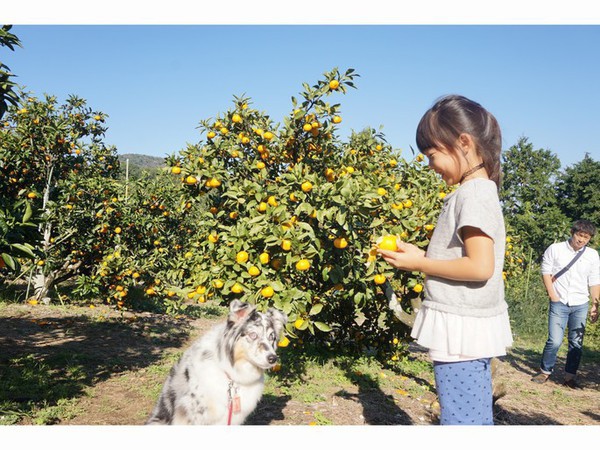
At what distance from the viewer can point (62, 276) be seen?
8680 millimetres

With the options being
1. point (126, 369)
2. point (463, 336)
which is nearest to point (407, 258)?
point (463, 336)

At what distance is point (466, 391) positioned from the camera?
5.44 feet

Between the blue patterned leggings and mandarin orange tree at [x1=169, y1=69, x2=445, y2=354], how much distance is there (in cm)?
147

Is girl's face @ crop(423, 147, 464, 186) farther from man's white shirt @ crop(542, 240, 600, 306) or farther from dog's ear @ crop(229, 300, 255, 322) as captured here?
man's white shirt @ crop(542, 240, 600, 306)

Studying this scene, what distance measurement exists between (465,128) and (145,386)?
4.28m

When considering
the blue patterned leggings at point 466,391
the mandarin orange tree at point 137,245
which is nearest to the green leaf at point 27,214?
the blue patterned leggings at point 466,391

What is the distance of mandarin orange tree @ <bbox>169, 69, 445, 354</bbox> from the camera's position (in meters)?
3.29

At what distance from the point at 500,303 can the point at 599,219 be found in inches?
1385

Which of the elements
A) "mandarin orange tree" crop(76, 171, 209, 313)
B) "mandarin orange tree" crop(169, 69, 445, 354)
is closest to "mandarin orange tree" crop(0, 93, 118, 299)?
"mandarin orange tree" crop(76, 171, 209, 313)

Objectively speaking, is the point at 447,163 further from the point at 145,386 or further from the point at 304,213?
the point at 145,386

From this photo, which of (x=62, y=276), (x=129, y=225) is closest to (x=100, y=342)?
(x=129, y=225)

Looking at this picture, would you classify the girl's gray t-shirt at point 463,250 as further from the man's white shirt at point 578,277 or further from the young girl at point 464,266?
the man's white shirt at point 578,277

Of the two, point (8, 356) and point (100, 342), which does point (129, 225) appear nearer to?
point (100, 342)

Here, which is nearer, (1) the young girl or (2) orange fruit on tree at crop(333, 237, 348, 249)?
(1) the young girl
